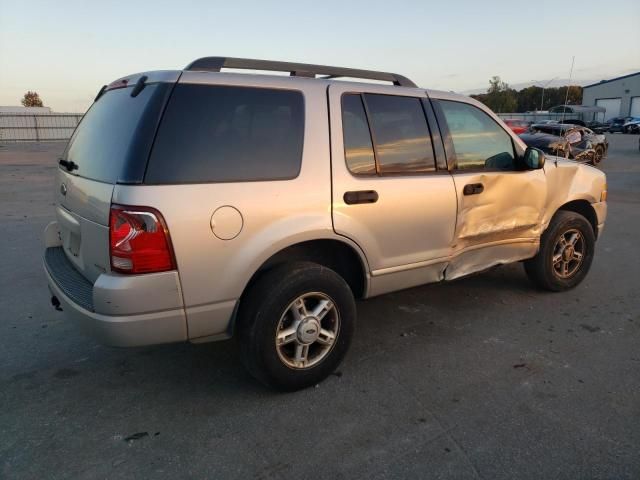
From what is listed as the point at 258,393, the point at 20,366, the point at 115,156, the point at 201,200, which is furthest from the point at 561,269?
the point at 20,366

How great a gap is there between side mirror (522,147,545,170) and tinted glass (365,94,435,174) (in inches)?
39.6

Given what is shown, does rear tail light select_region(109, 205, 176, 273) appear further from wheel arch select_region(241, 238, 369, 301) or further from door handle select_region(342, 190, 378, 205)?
door handle select_region(342, 190, 378, 205)

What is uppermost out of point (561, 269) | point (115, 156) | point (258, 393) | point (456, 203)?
point (115, 156)

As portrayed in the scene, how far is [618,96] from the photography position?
6259cm

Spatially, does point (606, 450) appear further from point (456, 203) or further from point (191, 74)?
point (191, 74)

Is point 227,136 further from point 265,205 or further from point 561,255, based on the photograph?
point 561,255

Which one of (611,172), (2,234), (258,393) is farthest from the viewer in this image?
(611,172)

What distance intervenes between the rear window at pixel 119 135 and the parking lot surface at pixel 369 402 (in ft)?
4.44

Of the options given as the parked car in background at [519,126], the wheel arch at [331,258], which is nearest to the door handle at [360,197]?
the wheel arch at [331,258]

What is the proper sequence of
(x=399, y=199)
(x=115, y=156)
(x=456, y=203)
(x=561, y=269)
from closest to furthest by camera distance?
(x=115, y=156)
(x=399, y=199)
(x=456, y=203)
(x=561, y=269)

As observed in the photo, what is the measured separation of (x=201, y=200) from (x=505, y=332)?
2653mm

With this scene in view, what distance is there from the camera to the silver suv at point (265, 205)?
253 centimetres

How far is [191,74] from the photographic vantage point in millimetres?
2709

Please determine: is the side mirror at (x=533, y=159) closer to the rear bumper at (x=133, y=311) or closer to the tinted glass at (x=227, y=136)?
the tinted glass at (x=227, y=136)
